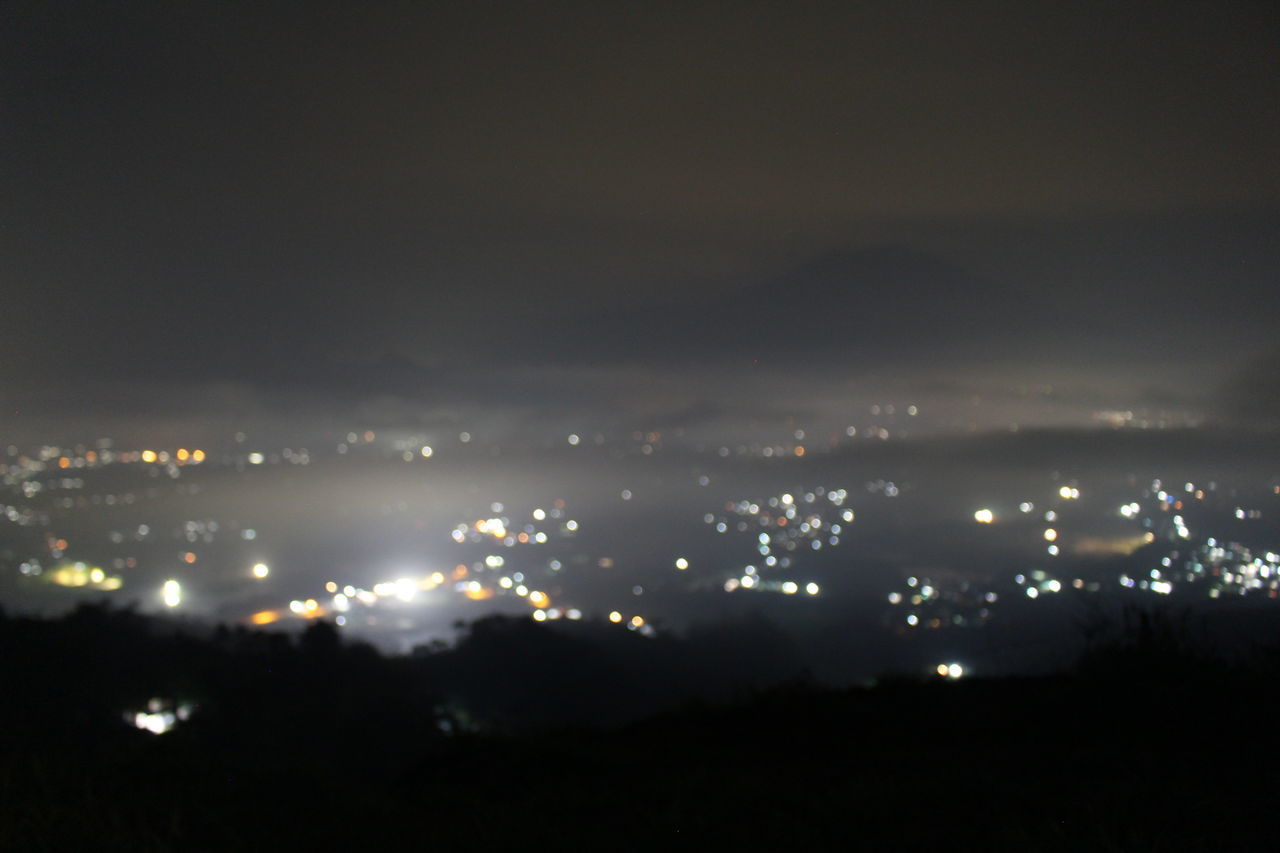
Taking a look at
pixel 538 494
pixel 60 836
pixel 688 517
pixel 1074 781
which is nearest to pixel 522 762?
pixel 60 836

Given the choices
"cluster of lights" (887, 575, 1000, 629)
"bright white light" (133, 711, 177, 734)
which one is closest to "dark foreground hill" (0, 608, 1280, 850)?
"bright white light" (133, 711, 177, 734)

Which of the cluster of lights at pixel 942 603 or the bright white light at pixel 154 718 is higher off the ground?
the cluster of lights at pixel 942 603

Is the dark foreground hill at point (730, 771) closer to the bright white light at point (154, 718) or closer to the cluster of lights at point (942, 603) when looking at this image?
the bright white light at point (154, 718)

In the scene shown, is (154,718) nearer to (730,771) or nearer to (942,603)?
(730,771)

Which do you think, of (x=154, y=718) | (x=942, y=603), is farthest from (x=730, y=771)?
(x=942, y=603)

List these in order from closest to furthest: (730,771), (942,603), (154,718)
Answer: (730,771) < (154,718) < (942,603)

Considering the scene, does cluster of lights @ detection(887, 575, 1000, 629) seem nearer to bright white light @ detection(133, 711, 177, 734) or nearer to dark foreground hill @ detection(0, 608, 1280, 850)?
dark foreground hill @ detection(0, 608, 1280, 850)

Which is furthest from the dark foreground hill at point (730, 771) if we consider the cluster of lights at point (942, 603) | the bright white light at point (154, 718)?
the cluster of lights at point (942, 603)

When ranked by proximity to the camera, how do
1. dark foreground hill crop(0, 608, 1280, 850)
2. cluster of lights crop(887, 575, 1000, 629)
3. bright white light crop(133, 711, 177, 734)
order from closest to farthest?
dark foreground hill crop(0, 608, 1280, 850)
bright white light crop(133, 711, 177, 734)
cluster of lights crop(887, 575, 1000, 629)
